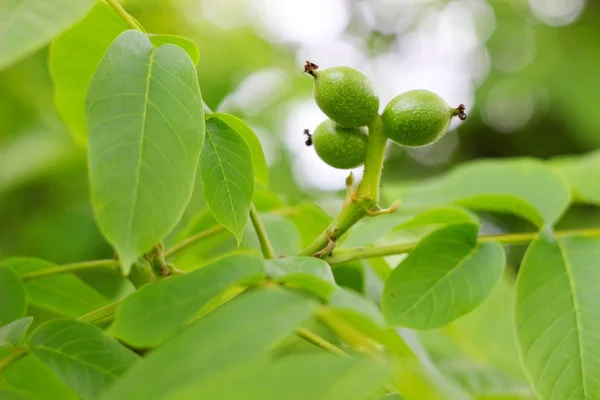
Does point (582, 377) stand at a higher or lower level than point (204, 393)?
lower

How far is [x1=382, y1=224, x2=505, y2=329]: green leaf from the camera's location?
87 centimetres

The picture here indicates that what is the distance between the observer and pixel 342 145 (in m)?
0.94

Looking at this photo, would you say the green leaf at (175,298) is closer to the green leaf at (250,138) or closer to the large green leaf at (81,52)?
the green leaf at (250,138)

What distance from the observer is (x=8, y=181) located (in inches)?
74.9

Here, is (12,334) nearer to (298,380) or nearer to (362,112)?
(298,380)

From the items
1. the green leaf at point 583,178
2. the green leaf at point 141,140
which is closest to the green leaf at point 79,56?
the green leaf at point 141,140

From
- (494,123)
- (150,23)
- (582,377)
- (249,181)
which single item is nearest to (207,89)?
(150,23)

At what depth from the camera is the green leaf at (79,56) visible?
34.7 inches

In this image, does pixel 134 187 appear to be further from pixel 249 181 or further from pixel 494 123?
pixel 494 123

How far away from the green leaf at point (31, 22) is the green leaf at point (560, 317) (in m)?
0.68

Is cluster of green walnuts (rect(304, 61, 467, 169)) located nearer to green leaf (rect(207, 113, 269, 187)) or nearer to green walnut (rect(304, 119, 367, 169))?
green walnut (rect(304, 119, 367, 169))

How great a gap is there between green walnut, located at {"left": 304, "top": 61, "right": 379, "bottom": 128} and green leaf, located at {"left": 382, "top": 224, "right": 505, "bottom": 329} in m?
0.19

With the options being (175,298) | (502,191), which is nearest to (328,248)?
(175,298)

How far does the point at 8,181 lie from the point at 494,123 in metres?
3.05
